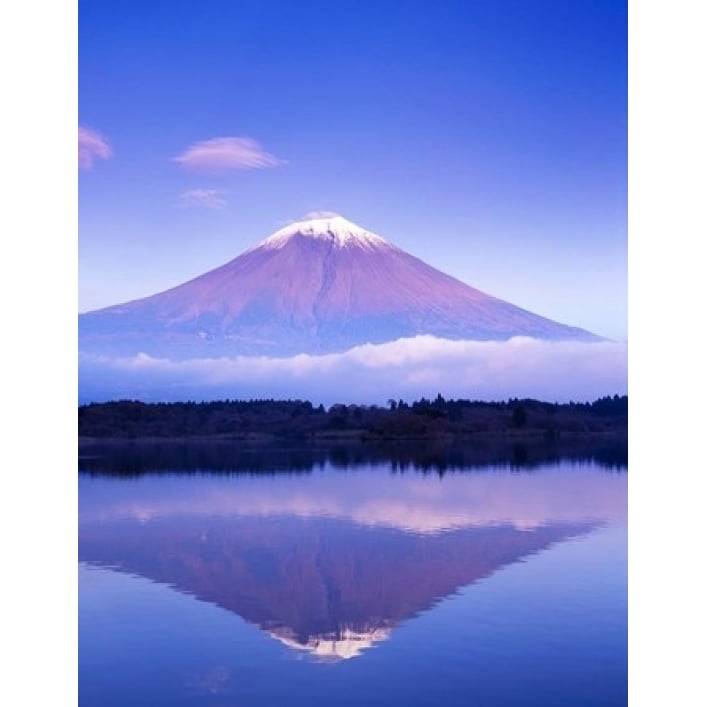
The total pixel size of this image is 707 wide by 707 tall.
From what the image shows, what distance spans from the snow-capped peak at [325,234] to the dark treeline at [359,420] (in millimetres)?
2261

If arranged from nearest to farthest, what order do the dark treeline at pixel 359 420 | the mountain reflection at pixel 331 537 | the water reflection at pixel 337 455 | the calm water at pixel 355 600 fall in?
the calm water at pixel 355 600
the mountain reflection at pixel 331 537
the water reflection at pixel 337 455
the dark treeline at pixel 359 420

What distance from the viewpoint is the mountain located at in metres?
13.1

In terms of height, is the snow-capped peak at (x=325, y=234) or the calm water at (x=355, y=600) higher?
the snow-capped peak at (x=325, y=234)

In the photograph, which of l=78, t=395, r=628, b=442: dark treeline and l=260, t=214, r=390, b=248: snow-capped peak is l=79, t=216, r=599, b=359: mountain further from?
l=78, t=395, r=628, b=442: dark treeline

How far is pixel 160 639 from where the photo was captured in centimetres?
408

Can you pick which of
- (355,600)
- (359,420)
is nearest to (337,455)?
(359,420)

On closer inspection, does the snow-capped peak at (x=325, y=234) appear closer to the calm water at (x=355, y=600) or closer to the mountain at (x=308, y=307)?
the mountain at (x=308, y=307)

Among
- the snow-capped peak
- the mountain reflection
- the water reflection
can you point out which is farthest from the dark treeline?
the mountain reflection

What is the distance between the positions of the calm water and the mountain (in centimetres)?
445

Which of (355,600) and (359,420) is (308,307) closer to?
(359,420)

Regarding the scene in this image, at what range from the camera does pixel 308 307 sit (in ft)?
47.1

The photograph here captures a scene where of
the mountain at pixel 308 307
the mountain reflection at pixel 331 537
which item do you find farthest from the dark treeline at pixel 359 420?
the mountain reflection at pixel 331 537

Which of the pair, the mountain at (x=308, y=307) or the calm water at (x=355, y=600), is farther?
the mountain at (x=308, y=307)

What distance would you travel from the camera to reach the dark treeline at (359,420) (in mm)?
14695
